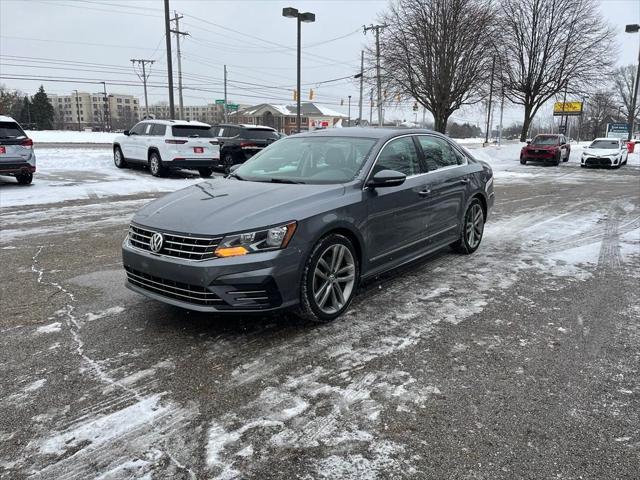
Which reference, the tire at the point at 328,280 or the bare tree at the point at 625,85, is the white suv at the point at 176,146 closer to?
the tire at the point at 328,280

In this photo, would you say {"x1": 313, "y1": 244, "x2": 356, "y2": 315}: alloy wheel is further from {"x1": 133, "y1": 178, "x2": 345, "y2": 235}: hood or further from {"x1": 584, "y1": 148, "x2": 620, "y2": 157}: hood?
{"x1": 584, "y1": 148, "x2": 620, "y2": 157}: hood

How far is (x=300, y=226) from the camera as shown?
12.4ft

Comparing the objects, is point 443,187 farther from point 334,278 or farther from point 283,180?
point 334,278

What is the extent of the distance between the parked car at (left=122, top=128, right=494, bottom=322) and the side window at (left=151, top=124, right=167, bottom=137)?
1052 centimetres

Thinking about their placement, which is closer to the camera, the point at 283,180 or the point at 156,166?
the point at 283,180

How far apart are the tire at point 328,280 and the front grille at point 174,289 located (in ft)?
2.31

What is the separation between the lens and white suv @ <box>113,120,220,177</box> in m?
14.8

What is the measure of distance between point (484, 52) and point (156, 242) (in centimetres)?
3047

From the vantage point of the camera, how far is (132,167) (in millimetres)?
17875

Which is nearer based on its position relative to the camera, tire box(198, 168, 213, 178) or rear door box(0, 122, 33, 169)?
rear door box(0, 122, 33, 169)

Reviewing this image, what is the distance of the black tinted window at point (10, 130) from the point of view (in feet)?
38.1

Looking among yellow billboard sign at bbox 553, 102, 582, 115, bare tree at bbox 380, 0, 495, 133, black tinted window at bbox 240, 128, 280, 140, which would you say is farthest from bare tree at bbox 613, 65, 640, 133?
black tinted window at bbox 240, 128, 280, 140

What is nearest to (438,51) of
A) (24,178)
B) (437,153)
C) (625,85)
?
(24,178)

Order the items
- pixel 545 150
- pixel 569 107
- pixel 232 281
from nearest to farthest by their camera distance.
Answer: pixel 232 281, pixel 545 150, pixel 569 107
